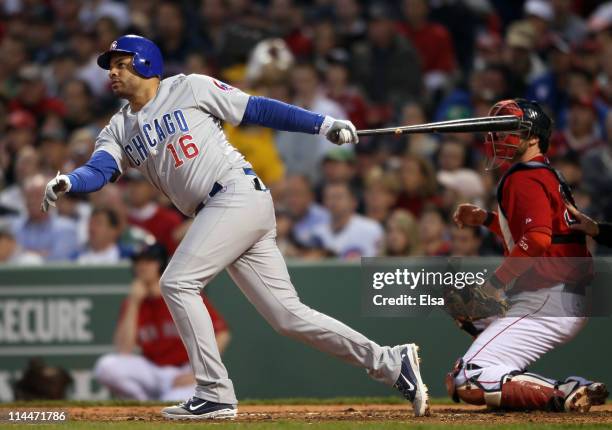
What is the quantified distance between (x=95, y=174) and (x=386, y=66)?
6.62 metres

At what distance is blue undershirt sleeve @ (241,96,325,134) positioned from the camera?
20.1 feet

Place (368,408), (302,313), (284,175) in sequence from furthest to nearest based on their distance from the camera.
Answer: (284,175) < (368,408) < (302,313)

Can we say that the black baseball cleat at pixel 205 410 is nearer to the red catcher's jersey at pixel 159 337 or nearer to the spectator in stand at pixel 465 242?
the red catcher's jersey at pixel 159 337

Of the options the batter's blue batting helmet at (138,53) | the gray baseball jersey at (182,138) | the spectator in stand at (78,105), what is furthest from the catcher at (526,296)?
the spectator in stand at (78,105)

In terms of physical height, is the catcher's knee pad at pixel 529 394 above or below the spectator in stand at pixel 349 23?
below

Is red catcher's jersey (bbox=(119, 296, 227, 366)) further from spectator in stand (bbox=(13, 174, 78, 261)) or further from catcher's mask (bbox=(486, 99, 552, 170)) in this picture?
catcher's mask (bbox=(486, 99, 552, 170))

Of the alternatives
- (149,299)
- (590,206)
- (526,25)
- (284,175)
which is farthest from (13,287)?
(526,25)

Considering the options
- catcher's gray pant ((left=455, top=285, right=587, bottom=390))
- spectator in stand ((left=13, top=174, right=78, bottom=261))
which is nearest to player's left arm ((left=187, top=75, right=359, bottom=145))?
catcher's gray pant ((left=455, top=285, right=587, bottom=390))

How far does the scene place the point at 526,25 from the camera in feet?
38.5

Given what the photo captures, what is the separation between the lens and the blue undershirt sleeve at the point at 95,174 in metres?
5.98

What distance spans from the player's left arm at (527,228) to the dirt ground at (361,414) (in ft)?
2.30

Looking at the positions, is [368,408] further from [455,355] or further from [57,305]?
[57,305]

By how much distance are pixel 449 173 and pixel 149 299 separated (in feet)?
9.55

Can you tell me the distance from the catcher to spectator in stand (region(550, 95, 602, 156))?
13.4 feet
